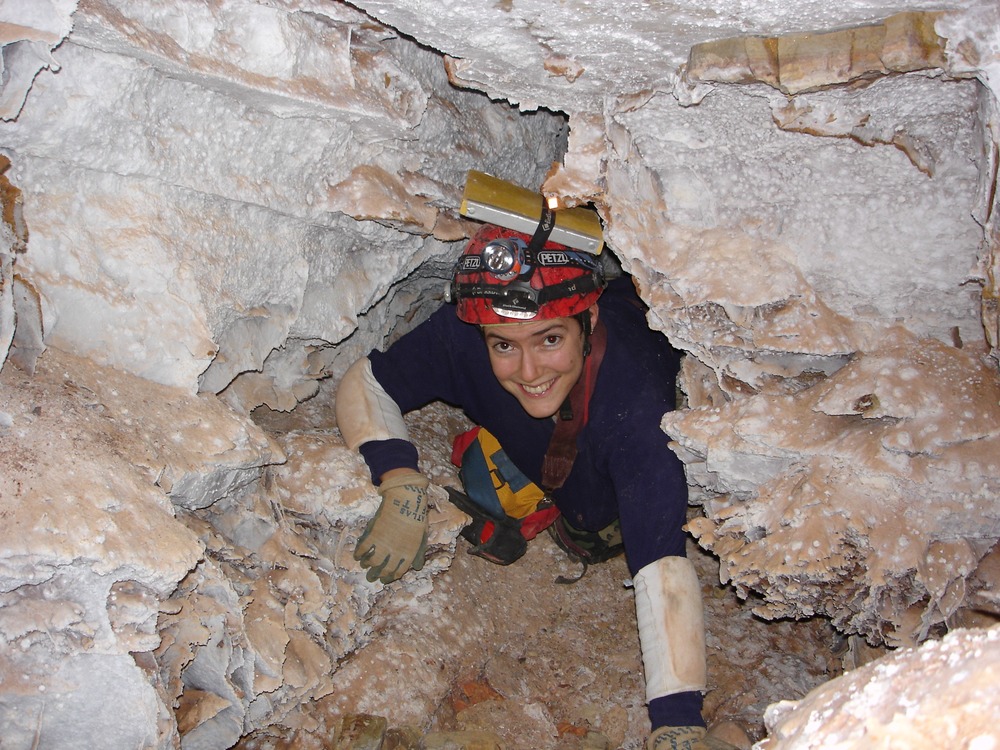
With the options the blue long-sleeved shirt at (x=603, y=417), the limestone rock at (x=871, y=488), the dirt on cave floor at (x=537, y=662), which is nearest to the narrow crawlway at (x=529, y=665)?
the dirt on cave floor at (x=537, y=662)

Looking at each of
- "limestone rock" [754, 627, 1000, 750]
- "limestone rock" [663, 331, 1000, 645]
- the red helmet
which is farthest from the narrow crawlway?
"limestone rock" [754, 627, 1000, 750]

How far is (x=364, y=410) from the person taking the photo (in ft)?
10.2

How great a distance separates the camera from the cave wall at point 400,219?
1.79 m

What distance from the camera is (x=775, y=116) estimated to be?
6.15 feet

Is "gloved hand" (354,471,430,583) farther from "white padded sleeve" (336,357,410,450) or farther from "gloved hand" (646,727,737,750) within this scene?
"gloved hand" (646,727,737,750)

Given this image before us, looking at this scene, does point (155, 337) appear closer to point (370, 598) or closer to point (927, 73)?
point (370, 598)

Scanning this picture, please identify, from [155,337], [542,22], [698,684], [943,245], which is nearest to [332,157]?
[155,337]

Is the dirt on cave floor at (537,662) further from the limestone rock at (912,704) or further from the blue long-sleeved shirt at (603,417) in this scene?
the limestone rock at (912,704)

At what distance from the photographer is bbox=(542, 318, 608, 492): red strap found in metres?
2.91

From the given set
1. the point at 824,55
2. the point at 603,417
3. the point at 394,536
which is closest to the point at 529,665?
the point at 394,536

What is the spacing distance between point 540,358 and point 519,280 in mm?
299

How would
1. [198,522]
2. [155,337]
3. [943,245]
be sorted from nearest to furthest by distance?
[943,245], [155,337], [198,522]

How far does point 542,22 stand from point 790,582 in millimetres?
1723

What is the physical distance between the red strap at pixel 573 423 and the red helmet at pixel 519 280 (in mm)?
158
